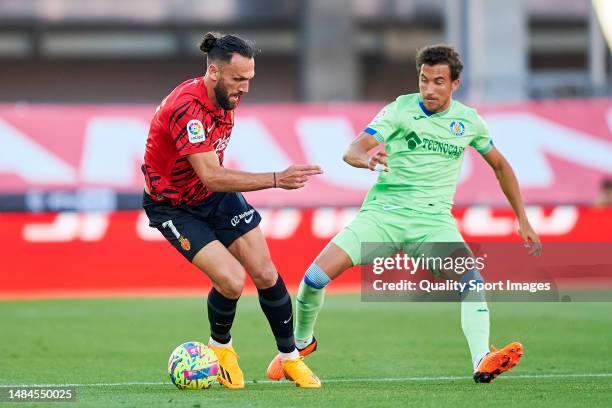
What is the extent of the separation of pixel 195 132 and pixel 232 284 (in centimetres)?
107

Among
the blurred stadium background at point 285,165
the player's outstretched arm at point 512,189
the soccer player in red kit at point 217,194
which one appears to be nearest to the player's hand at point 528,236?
the player's outstretched arm at point 512,189

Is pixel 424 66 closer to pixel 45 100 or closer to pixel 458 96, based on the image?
pixel 458 96

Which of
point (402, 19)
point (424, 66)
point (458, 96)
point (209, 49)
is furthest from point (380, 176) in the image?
point (402, 19)

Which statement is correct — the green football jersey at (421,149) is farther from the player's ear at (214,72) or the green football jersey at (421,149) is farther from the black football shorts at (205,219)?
the player's ear at (214,72)

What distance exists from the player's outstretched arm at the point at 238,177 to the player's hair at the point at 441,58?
4.64ft

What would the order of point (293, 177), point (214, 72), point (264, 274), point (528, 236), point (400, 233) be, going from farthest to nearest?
1. point (528, 236)
2. point (400, 233)
3. point (264, 274)
4. point (214, 72)
5. point (293, 177)

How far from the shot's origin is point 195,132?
7.96 meters

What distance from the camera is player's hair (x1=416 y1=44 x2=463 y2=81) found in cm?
852

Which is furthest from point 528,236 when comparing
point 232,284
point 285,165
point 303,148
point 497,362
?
point 303,148

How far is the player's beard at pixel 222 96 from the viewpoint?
8086mm

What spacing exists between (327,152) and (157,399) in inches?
530

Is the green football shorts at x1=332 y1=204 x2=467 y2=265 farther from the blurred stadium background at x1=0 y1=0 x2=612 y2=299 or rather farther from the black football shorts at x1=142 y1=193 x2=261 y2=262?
the blurred stadium background at x1=0 y1=0 x2=612 y2=299

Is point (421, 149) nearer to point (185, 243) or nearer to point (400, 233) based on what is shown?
point (400, 233)

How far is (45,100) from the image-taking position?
35.2m
